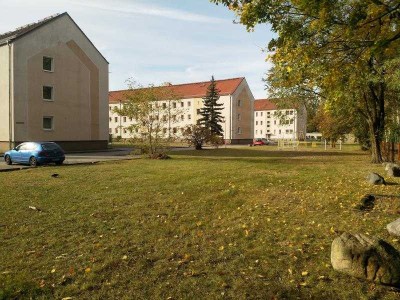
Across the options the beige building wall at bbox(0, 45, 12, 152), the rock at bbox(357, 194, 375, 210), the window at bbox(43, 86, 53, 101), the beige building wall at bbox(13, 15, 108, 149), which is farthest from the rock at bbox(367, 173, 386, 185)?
the window at bbox(43, 86, 53, 101)

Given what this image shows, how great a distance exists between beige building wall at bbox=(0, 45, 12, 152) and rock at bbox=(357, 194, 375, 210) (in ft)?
104

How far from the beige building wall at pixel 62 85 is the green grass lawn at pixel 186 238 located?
2403 cm

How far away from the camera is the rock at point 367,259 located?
4934mm

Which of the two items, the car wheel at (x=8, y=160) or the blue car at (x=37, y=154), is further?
the car wheel at (x=8, y=160)

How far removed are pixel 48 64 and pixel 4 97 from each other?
17.7 feet

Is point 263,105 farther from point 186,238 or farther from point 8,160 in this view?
point 186,238

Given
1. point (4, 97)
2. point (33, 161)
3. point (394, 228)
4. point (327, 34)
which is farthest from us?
A: point (4, 97)

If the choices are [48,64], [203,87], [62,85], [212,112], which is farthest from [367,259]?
[203,87]

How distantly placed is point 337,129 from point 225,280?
40990 mm

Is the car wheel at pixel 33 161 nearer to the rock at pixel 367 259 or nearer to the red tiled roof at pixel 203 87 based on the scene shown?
the rock at pixel 367 259

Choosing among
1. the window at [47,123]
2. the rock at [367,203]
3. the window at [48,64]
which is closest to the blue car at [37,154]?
the window at [47,123]

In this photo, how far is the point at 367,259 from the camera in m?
5.10

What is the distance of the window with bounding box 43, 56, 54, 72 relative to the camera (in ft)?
119

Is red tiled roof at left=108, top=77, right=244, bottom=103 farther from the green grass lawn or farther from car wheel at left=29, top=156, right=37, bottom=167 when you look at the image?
the green grass lawn
